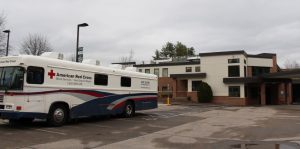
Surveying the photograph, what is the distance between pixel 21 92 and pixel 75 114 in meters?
3.14

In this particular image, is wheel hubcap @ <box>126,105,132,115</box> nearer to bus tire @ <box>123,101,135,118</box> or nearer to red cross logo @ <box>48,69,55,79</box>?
bus tire @ <box>123,101,135,118</box>

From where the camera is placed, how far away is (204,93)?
4303 centimetres

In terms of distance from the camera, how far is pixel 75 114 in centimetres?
1580

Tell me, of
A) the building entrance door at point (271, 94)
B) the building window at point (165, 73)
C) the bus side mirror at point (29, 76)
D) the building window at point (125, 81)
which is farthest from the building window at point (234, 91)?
the bus side mirror at point (29, 76)

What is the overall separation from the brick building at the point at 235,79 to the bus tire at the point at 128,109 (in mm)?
23553

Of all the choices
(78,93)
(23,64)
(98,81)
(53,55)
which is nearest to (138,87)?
(98,81)

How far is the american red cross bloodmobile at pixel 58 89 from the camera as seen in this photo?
13383 mm

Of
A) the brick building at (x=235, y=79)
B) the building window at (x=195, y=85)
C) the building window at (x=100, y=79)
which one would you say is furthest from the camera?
the building window at (x=195, y=85)

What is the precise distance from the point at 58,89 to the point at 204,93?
30146 mm

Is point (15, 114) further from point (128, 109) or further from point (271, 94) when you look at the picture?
point (271, 94)

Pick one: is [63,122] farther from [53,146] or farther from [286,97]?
[286,97]

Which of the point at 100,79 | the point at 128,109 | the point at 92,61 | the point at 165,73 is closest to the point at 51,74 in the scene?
the point at 92,61

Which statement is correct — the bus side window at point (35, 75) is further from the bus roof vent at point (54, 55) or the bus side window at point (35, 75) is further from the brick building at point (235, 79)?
the brick building at point (235, 79)

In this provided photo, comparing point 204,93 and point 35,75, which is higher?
point 35,75
